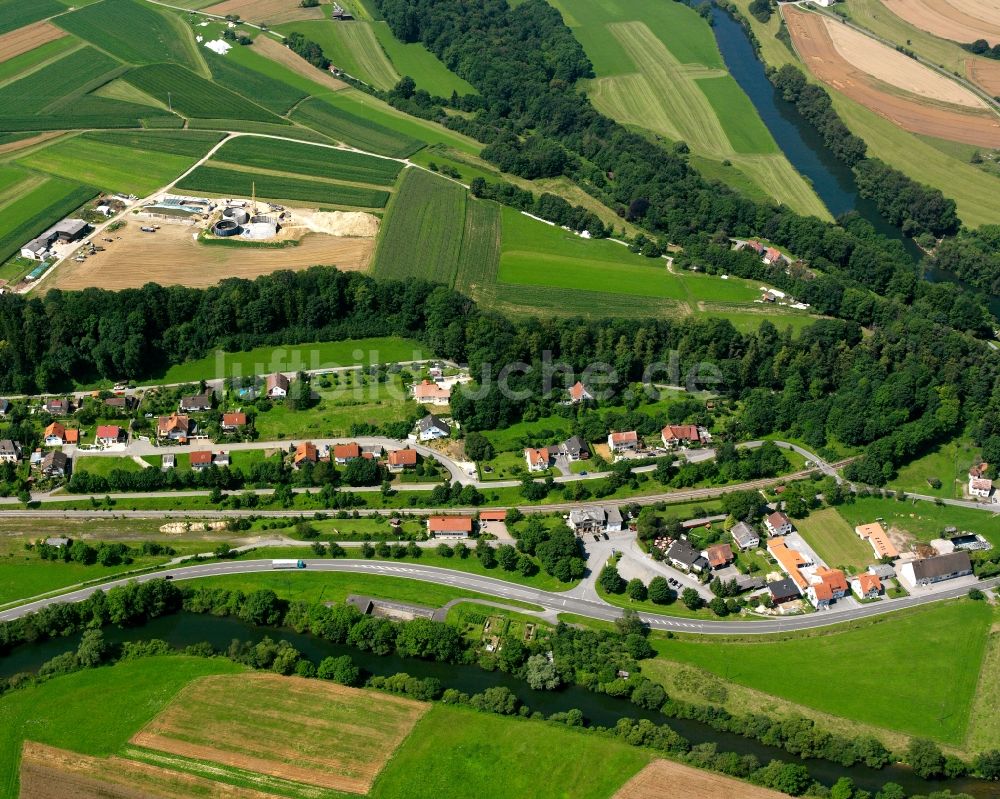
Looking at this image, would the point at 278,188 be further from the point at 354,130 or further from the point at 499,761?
the point at 499,761

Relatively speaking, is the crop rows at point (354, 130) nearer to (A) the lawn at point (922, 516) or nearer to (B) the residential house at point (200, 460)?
(B) the residential house at point (200, 460)

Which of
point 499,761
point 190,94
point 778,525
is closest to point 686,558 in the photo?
point 778,525

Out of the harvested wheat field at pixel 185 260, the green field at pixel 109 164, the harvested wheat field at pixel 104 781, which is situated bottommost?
the harvested wheat field at pixel 104 781

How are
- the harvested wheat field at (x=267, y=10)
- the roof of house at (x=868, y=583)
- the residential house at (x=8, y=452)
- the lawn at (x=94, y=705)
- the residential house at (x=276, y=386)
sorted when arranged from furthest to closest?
the harvested wheat field at (x=267, y=10) < the residential house at (x=276, y=386) < the residential house at (x=8, y=452) < the roof of house at (x=868, y=583) < the lawn at (x=94, y=705)

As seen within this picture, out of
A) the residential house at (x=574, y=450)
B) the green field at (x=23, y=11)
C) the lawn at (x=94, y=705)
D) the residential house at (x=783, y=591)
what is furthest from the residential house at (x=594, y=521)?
the green field at (x=23, y=11)

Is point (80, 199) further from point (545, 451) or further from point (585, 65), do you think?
point (585, 65)
